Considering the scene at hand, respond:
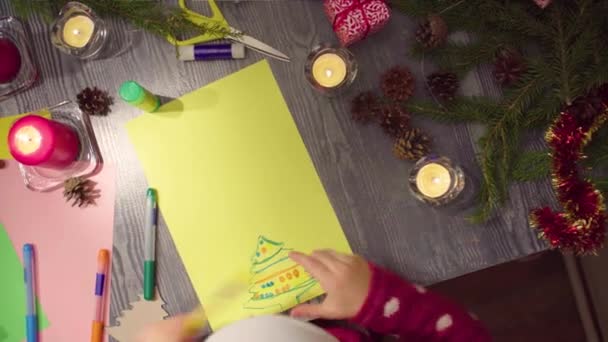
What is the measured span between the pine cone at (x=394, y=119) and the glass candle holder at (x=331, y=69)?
0.21 ft

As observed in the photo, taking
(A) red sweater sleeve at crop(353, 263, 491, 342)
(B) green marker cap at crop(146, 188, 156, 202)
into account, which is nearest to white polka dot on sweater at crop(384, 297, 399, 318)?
(A) red sweater sleeve at crop(353, 263, 491, 342)

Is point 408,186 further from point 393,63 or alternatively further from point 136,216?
point 136,216

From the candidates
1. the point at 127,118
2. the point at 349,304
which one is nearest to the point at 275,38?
the point at 127,118

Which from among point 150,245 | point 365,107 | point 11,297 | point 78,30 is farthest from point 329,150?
point 11,297

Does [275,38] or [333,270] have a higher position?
[275,38]

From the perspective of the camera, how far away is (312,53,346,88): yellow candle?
2.28 feet

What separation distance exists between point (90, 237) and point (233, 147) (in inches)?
9.4

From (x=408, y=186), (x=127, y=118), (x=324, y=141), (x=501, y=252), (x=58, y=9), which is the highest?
(x=58, y=9)

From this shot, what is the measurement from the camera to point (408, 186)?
2.30 ft

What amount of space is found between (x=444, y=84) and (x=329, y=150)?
0.18 m

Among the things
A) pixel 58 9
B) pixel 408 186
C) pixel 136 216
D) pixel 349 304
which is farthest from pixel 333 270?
pixel 58 9

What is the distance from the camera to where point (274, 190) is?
0.71m

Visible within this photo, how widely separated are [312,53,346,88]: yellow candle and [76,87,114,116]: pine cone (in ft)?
0.98

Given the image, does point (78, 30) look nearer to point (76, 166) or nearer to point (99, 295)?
point (76, 166)
